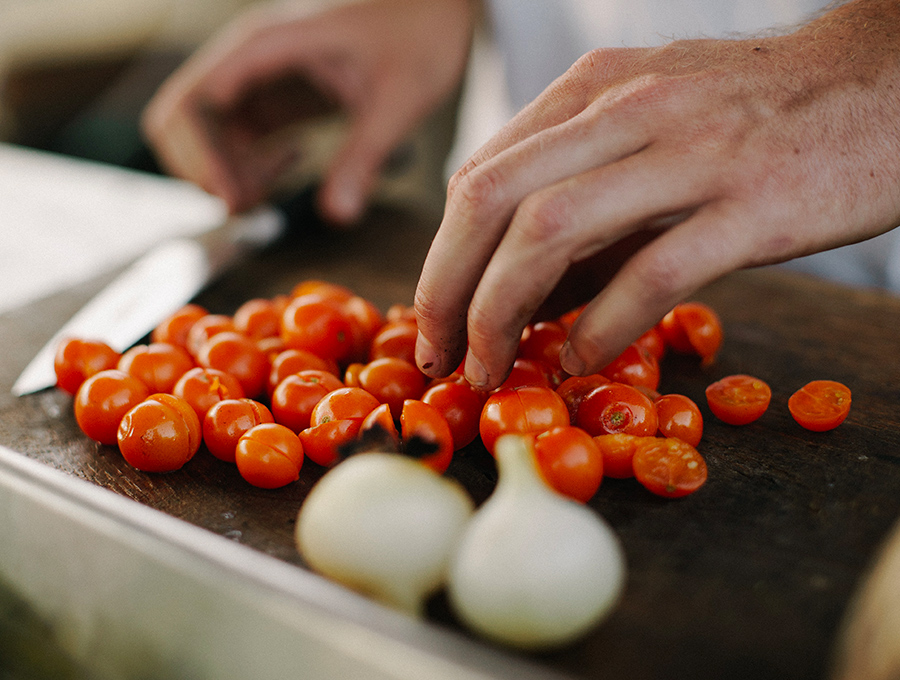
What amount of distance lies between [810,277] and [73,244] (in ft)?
5.01

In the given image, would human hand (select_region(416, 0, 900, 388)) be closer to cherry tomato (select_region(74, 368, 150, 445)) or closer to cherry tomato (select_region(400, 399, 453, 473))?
cherry tomato (select_region(400, 399, 453, 473))

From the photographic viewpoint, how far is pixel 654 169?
636 millimetres

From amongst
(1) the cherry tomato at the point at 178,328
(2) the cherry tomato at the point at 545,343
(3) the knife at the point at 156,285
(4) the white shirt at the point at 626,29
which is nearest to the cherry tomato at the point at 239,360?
(1) the cherry tomato at the point at 178,328

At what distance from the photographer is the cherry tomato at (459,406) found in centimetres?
77

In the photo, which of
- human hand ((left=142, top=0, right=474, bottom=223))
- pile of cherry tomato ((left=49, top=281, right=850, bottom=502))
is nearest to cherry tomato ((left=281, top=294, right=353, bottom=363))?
pile of cherry tomato ((left=49, top=281, right=850, bottom=502))

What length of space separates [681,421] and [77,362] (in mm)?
764

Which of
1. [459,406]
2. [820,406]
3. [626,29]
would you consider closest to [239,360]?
[459,406]

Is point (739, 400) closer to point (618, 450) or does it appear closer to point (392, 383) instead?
point (618, 450)

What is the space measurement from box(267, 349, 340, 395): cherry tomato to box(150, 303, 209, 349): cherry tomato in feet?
0.64

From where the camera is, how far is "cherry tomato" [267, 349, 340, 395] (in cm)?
90

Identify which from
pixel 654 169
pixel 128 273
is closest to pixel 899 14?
pixel 654 169

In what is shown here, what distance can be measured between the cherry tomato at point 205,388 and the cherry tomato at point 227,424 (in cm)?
3

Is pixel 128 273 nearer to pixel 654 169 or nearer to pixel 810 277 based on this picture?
pixel 654 169

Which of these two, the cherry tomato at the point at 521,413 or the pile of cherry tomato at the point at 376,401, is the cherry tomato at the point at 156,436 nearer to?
the pile of cherry tomato at the point at 376,401
